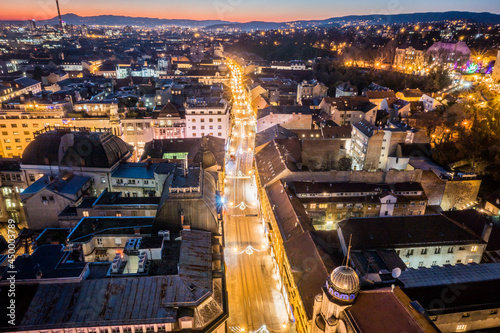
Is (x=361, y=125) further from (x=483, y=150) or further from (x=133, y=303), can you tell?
(x=133, y=303)

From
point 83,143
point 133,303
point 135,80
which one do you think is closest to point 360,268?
point 133,303

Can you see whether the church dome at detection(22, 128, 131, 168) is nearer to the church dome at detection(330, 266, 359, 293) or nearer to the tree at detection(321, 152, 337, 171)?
the church dome at detection(330, 266, 359, 293)

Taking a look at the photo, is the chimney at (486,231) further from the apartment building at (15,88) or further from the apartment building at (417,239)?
the apartment building at (15,88)

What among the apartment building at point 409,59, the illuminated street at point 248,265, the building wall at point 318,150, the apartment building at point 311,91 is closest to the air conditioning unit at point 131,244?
the illuminated street at point 248,265

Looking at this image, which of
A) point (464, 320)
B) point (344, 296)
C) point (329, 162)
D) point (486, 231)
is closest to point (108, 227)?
point (344, 296)

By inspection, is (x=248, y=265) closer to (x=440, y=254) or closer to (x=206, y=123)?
(x=440, y=254)

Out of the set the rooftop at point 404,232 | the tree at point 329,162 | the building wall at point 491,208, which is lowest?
the building wall at point 491,208
